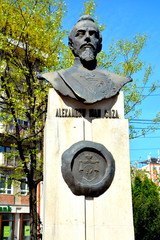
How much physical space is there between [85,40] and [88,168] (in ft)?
7.20

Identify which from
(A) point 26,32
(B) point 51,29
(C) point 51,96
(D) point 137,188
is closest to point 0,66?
(A) point 26,32

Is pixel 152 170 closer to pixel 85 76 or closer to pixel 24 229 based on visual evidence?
pixel 24 229

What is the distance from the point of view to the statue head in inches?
200

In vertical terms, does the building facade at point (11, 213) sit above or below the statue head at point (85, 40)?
below

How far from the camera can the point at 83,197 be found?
14.2ft

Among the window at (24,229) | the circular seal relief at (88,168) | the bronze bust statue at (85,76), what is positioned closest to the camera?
the circular seal relief at (88,168)

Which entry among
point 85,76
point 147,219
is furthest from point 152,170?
point 85,76

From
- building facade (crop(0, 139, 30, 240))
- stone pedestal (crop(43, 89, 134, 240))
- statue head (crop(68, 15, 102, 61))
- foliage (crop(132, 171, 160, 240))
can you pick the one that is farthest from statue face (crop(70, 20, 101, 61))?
building facade (crop(0, 139, 30, 240))

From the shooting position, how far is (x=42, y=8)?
13.5m

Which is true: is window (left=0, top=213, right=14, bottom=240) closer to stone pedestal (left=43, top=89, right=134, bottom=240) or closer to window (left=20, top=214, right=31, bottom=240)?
window (left=20, top=214, right=31, bottom=240)

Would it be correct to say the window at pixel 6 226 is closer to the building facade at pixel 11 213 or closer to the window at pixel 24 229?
the building facade at pixel 11 213

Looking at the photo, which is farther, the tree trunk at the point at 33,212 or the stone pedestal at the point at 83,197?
the tree trunk at the point at 33,212

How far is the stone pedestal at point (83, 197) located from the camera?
13.8 ft

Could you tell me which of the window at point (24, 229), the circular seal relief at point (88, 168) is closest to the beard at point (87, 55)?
the circular seal relief at point (88, 168)
